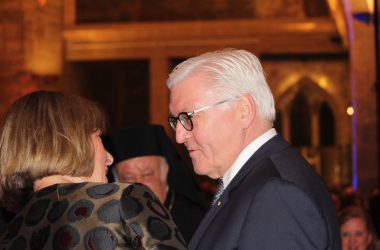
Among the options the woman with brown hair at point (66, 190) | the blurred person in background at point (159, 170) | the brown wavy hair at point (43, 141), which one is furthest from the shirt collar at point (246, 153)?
the blurred person in background at point (159, 170)

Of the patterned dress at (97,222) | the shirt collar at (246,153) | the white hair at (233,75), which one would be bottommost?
the patterned dress at (97,222)

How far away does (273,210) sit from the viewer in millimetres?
2367

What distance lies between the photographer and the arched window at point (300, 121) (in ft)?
85.6

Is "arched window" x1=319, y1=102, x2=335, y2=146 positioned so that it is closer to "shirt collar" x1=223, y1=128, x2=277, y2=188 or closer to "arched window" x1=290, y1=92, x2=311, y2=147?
"arched window" x1=290, y1=92, x2=311, y2=147

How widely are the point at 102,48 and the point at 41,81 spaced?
6428 millimetres

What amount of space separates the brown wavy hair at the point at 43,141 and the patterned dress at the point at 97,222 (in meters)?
0.10

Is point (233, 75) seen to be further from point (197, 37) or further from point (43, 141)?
point (197, 37)

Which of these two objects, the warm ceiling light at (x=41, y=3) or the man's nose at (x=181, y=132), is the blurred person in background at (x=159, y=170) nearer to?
the man's nose at (x=181, y=132)

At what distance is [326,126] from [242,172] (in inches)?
948

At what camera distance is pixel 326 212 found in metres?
2.54

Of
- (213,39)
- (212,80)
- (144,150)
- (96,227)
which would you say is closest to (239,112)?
(212,80)

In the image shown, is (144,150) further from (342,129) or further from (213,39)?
(342,129)

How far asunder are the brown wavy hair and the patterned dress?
10cm

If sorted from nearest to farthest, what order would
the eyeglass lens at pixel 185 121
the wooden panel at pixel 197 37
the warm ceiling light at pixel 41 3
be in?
the eyeglass lens at pixel 185 121 < the warm ceiling light at pixel 41 3 < the wooden panel at pixel 197 37
